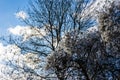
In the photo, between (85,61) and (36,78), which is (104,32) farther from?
(36,78)

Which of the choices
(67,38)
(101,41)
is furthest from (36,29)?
(101,41)

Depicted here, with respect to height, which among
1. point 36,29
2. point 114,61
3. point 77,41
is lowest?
point 114,61

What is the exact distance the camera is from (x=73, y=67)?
23.3 metres

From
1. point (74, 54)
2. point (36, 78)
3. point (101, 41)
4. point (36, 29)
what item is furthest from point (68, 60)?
point (36, 29)

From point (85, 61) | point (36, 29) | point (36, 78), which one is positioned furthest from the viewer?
point (36, 29)

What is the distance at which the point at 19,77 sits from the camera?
28672 millimetres

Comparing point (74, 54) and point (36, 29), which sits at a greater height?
point (36, 29)

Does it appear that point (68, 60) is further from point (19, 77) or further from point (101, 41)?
point (19, 77)

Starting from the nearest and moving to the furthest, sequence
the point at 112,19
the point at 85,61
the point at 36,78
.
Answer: the point at 112,19 → the point at 85,61 → the point at 36,78

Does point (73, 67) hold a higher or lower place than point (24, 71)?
lower

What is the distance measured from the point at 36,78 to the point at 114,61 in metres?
7.40

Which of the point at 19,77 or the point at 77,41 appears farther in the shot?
the point at 19,77

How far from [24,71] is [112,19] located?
901 centimetres

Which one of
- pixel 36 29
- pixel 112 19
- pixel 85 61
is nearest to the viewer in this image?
pixel 112 19
